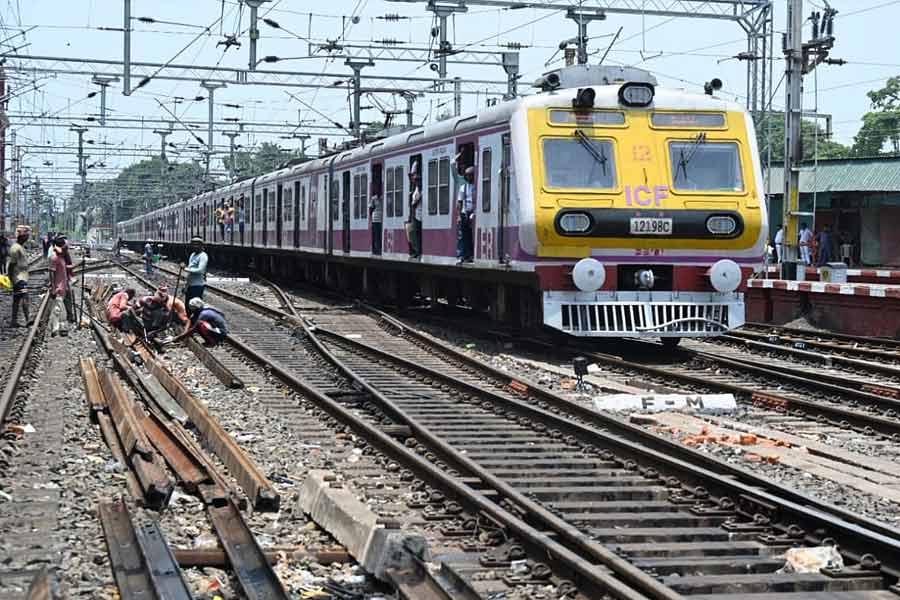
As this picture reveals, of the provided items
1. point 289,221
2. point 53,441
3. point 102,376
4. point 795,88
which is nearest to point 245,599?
point 53,441

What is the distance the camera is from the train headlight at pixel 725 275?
14648 millimetres

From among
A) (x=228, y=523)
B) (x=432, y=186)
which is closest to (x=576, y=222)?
(x=432, y=186)

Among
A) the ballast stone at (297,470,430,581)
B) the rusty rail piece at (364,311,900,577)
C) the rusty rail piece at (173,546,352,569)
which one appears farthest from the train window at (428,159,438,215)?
the rusty rail piece at (173,546,352,569)

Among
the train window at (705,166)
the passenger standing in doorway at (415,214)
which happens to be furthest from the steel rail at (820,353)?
the passenger standing in doorway at (415,214)

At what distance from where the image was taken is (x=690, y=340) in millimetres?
17906

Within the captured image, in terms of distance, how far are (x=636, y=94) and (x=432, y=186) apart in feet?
13.2

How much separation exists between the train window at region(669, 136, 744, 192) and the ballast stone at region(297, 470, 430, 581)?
836cm

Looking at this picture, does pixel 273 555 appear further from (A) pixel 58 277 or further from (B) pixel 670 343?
(A) pixel 58 277

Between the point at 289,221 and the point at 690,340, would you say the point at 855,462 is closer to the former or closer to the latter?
the point at 690,340

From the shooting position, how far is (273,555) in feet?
19.8

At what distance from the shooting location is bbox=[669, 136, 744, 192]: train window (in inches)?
588

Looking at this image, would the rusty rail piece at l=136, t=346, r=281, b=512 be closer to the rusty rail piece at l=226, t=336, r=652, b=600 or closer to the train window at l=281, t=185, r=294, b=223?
the rusty rail piece at l=226, t=336, r=652, b=600

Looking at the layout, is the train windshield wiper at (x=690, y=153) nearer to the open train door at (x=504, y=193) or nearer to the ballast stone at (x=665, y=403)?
the open train door at (x=504, y=193)

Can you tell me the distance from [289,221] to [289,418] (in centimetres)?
1975
